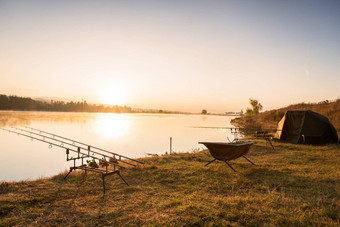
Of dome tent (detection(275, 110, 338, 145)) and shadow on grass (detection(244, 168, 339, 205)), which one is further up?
dome tent (detection(275, 110, 338, 145))

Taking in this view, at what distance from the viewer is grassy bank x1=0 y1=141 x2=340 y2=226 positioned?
445 centimetres

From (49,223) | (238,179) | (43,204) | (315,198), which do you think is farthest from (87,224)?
(315,198)

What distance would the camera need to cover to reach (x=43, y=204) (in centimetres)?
547

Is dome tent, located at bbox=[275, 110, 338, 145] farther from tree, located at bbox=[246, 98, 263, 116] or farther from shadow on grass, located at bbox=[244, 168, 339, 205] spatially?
tree, located at bbox=[246, 98, 263, 116]

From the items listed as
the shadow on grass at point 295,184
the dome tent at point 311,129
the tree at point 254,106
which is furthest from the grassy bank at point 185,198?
the tree at point 254,106

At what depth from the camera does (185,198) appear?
5.67 metres

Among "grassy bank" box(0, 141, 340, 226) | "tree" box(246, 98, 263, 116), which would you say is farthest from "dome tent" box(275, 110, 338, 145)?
"tree" box(246, 98, 263, 116)

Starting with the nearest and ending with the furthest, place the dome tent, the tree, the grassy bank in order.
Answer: the grassy bank → the dome tent → the tree

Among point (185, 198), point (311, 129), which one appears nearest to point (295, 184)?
point (185, 198)

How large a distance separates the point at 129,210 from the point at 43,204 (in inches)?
100

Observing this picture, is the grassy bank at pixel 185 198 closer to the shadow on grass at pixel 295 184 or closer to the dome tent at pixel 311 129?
the shadow on grass at pixel 295 184

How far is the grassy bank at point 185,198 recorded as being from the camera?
14.6 feet

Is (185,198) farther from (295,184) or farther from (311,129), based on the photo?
(311,129)

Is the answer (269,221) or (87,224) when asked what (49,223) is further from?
(269,221)
